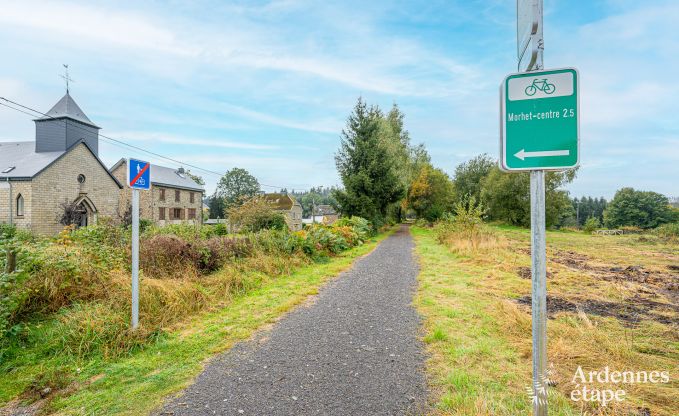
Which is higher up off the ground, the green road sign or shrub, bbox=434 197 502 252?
the green road sign

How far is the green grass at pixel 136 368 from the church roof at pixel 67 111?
27182 millimetres

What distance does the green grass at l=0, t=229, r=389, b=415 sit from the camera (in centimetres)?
292

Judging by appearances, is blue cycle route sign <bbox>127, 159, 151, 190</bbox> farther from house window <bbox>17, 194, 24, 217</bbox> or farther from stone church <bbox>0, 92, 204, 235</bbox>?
house window <bbox>17, 194, 24, 217</bbox>

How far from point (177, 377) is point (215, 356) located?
21.5 inches

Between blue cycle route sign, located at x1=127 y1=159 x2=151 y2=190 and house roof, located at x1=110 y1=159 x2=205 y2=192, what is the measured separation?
1353 inches

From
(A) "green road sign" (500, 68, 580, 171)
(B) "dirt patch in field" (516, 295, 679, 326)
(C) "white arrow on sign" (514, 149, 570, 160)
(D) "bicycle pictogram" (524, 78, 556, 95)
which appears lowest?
(B) "dirt patch in field" (516, 295, 679, 326)

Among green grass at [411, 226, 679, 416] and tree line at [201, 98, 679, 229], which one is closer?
green grass at [411, 226, 679, 416]

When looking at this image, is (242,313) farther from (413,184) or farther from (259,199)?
(413,184)

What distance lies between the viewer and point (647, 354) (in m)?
3.60

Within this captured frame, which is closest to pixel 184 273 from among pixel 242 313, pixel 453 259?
pixel 242 313

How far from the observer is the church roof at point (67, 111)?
2367 cm

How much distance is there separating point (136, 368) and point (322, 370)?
2127mm

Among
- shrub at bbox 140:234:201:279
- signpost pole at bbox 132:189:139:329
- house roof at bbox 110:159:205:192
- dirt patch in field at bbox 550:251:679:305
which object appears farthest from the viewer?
house roof at bbox 110:159:205:192

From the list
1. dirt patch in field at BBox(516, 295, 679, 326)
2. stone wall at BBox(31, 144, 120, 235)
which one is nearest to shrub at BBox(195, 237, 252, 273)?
dirt patch in field at BBox(516, 295, 679, 326)
